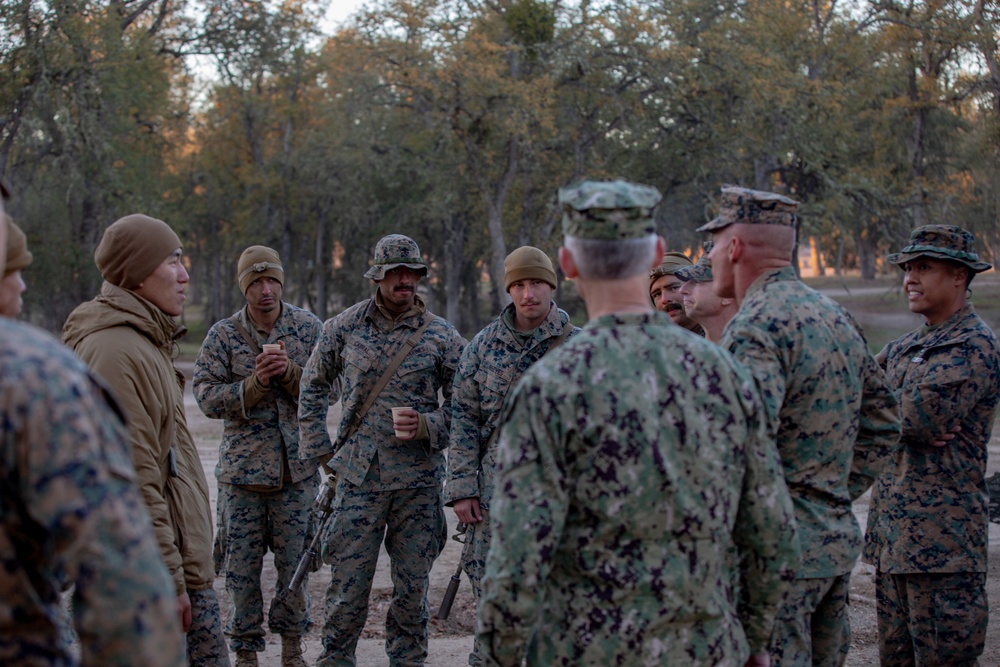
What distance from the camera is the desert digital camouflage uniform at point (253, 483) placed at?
6102 mm

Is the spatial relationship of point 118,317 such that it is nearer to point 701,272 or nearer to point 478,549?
point 478,549

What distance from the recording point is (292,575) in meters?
6.19

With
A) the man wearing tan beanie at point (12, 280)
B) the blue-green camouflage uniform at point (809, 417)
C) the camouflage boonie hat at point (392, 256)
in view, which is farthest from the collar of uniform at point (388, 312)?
the man wearing tan beanie at point (12, 280)

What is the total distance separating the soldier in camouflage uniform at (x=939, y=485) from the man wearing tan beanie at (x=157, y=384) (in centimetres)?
307

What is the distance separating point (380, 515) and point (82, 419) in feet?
13.1

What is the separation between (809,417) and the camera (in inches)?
138

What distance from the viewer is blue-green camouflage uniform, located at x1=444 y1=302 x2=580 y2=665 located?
544 centimetres

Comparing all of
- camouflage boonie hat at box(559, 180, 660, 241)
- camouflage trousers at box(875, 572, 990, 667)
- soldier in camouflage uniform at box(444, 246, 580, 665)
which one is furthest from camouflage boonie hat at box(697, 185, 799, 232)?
camouflage trousers at box(875, 572, 990, 667)

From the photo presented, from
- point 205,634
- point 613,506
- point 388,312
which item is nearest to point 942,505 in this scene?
point 613,506

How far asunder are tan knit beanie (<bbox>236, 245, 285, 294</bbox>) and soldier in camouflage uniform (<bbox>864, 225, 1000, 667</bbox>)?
3580 millimetres

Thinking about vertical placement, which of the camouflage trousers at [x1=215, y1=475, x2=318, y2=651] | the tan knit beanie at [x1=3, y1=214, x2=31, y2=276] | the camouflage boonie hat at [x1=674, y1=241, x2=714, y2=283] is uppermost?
the tan knit beanie at [x1=3, y1=214, x2=31, y2=276]

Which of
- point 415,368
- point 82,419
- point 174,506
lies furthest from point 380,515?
point 82,419

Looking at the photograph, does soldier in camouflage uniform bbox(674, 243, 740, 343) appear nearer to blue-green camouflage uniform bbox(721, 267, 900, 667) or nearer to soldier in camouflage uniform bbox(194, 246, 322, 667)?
blue-green camouflage uniform bbox(721, 267, 900, 667)

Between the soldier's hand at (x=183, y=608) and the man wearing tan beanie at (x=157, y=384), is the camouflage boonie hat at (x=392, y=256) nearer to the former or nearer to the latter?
the man wearing tan beanie at (x=157, y=384)
